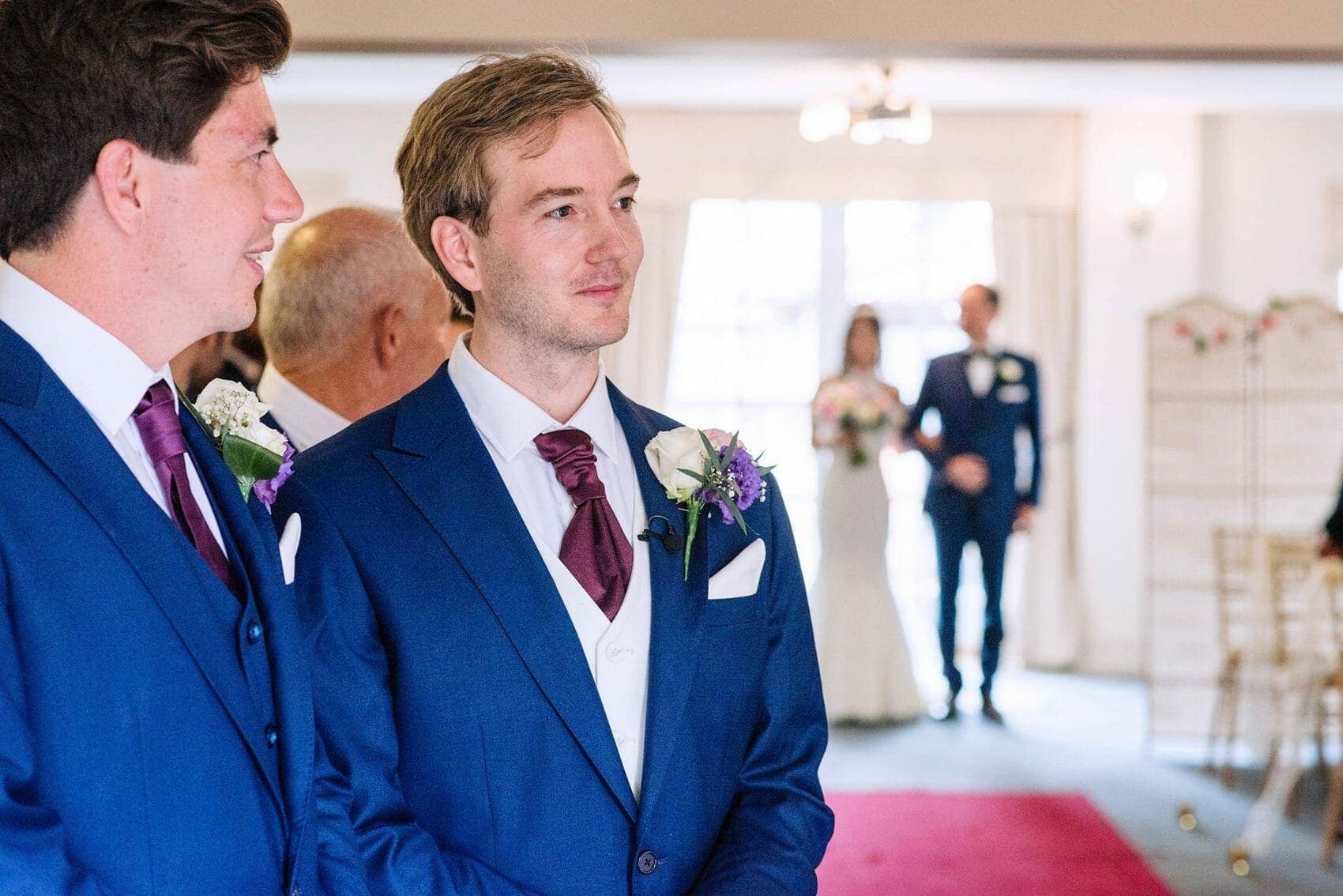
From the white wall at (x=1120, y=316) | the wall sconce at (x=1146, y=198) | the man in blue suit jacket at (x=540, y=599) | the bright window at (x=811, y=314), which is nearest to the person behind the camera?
the man in blue suit jacket at (x=540, y=599)

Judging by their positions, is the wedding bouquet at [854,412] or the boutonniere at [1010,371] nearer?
the wedding bouquet at [854,412]

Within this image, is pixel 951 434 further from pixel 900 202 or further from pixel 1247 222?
pixel 1247 222

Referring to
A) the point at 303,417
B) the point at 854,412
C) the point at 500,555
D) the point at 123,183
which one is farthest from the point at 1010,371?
the point at 123,183

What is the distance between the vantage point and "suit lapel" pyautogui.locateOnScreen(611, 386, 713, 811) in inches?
67.6

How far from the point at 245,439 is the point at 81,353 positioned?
11.1 inches

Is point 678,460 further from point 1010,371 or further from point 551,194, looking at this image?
point 1010,371

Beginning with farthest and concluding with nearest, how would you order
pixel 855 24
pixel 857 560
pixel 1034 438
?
pixel 1034 438 → pixel 857 560 → pixel 855 24

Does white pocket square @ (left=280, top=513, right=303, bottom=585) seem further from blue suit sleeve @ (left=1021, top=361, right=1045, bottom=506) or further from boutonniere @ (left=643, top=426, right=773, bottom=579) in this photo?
blue suit sleeve @ (left=1021, top=361, right=1045, bottom=506)

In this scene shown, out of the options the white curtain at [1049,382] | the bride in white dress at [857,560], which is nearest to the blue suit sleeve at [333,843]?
the bride in white dress at [857,560]

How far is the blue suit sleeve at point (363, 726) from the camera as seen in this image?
5.20 ft

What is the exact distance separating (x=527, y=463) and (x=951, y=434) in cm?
568

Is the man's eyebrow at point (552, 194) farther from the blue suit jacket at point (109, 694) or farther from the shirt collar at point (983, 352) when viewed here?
the shirt collar at point (983, 352)

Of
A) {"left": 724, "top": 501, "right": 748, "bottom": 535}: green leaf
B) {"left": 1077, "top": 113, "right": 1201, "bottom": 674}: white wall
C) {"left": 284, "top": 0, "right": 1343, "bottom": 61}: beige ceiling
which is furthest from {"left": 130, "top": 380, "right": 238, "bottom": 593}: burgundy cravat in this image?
{"left": 1077, "top": 113, "right": 1201, "bottom": 674}: white wall

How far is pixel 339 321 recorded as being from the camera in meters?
2.58
